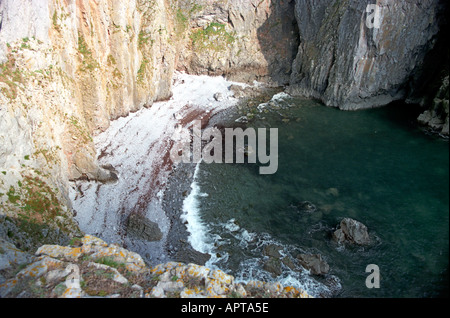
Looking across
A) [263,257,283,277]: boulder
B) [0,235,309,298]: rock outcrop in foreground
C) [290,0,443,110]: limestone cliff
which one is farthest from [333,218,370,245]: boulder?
[290,0,443,110]: limestone cliff

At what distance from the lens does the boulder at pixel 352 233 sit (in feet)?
69.6

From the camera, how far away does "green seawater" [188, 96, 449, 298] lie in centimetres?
1927

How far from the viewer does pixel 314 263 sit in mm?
19812

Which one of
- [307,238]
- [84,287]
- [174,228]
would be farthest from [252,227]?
[84,287]

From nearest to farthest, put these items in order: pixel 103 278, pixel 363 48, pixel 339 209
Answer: pixel 103 278 → pixel 339 209 → pixel 363 48

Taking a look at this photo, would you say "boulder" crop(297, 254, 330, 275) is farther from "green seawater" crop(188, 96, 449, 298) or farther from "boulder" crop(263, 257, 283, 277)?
"boulder" crop(263, 257, 283, 277)

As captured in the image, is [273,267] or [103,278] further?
[273,267]

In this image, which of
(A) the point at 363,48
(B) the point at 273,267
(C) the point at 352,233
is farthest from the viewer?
(A) the point at 363,48

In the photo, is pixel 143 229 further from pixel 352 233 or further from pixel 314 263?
pixel 352 233

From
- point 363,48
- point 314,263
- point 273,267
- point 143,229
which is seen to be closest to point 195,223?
point 143,229

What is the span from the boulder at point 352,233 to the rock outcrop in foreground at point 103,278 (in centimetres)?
1258

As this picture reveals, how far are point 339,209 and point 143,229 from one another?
51.0 feet

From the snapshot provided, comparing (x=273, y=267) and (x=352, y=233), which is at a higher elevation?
(x=352, y=233)

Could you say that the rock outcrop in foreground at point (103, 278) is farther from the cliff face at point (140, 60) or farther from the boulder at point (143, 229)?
the boulder at point (143, 229)
